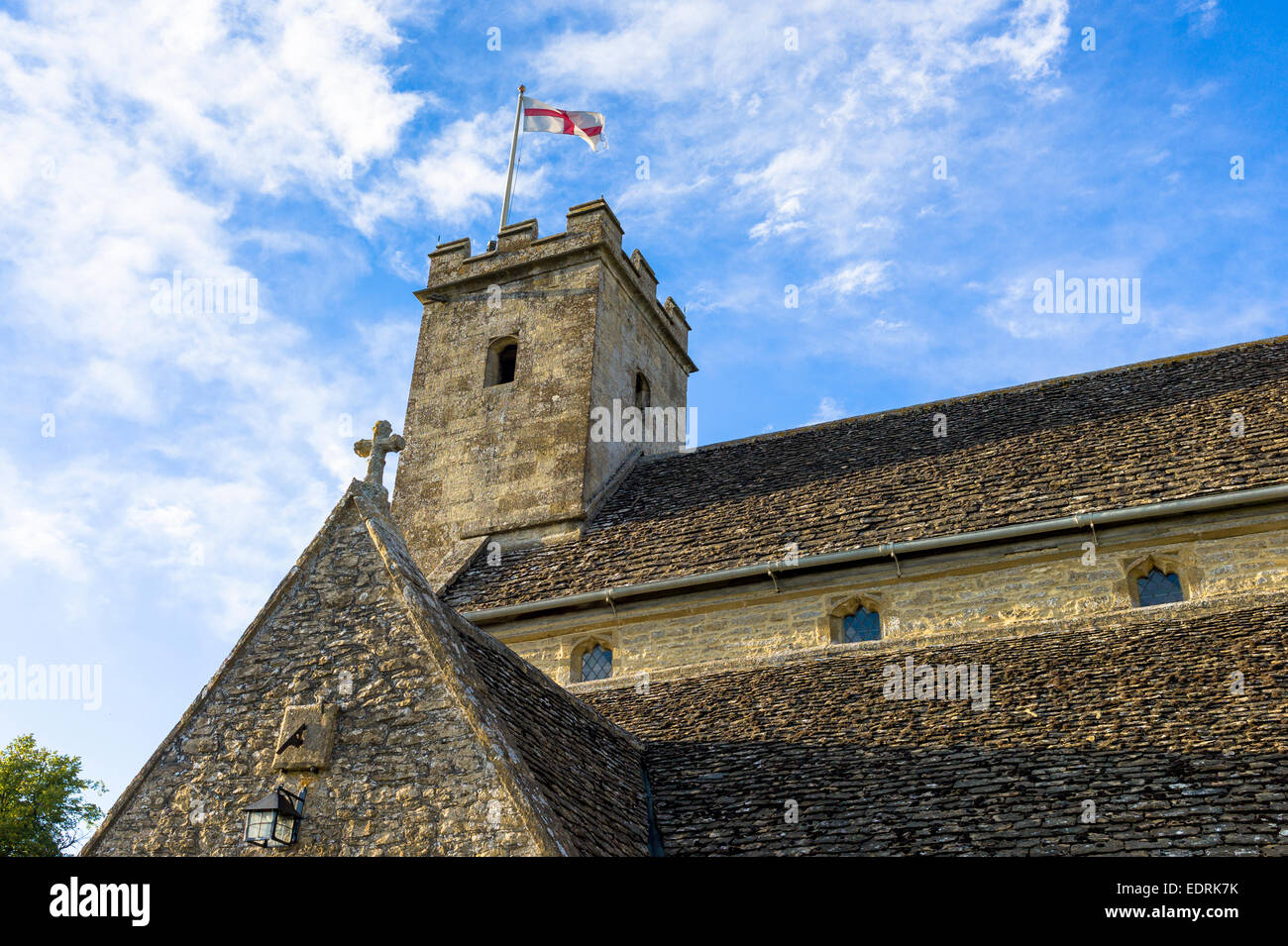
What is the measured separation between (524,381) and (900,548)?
7930 mm

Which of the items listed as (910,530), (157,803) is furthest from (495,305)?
(157,803)

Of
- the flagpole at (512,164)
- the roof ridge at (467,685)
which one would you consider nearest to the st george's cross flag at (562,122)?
the flagpole at (512,164)

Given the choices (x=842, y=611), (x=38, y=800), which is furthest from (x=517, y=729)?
(x=38, y=800)

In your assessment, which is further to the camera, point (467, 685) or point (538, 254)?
point (538, 254)

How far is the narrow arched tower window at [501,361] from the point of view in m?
19.0

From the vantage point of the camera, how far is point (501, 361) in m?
19.5

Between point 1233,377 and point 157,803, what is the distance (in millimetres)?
12575

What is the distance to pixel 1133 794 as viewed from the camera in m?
8.05

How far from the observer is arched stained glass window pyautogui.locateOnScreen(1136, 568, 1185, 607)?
11.5 metres

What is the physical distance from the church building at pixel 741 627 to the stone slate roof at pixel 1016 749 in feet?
0.12

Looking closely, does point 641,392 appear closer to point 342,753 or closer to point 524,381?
point 524,381

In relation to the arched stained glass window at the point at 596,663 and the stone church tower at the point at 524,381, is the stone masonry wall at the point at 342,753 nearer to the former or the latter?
the arched stained glass window at the point at 596,663
